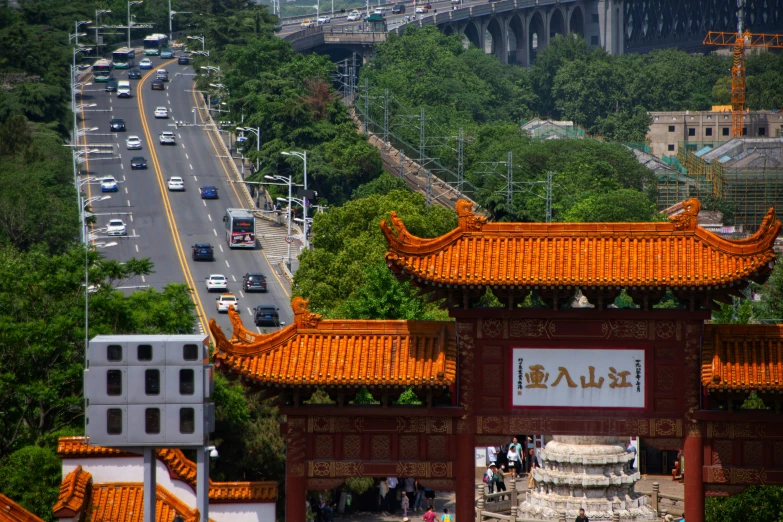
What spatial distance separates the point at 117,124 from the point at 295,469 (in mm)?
129711

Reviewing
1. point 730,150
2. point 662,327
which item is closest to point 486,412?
point 662,327

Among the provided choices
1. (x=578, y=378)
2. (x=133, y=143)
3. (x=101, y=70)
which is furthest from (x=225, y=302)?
(x=101, y=70)

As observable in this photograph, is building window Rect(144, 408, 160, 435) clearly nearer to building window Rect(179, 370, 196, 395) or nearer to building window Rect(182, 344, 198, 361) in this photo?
building window Rect(179, 370, 196, 395)

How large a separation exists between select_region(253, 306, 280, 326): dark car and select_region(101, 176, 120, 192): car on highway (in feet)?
141

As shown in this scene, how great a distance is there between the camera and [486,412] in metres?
45.3

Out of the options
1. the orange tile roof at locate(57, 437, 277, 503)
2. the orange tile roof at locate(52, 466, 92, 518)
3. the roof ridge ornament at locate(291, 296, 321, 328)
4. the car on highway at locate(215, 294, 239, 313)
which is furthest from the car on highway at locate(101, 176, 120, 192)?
the roof ridge ornament at locate(291, 296, 321, 328)

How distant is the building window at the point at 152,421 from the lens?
41438 mm

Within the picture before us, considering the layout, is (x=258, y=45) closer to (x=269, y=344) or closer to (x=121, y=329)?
(x=121, y=329)

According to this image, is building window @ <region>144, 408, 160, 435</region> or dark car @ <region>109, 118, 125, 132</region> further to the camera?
dark car @ <region>109, 118, 125, 132</region>

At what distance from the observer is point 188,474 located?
1887 inches

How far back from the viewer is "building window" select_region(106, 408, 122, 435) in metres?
41.5

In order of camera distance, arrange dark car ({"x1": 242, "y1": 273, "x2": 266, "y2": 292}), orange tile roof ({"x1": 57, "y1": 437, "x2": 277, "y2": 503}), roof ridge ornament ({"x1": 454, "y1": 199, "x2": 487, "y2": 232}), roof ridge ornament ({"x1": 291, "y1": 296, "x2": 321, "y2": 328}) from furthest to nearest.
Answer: dark car ({"x1": 242, "y1": 273, "x2": 266, "y2": 292}) < orange tile roof ({"x1": 57, "y1": 437, "x2": 277, "y2": 503}) < roof ridge ornament ({"x1": 454, "y1": 199, "x2": 487, "y2": 232}) < roof ridge ornament ({"x1": 291, "y1": 296, "x2": 321, "y2": 328})

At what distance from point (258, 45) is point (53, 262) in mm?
116957

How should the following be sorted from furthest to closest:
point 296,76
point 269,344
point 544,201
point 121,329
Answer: point 296,76, point 544,201, point 121,329, point 269,344
